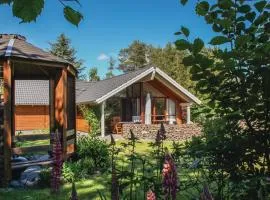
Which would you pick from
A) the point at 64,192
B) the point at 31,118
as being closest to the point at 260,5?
the point at 64,192

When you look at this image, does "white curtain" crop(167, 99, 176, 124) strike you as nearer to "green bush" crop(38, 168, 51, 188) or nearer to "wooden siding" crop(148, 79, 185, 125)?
"wooden siding" crop(148, 79, 185, 125)

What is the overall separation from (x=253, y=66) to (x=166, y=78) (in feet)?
83.6

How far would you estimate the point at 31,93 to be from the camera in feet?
122

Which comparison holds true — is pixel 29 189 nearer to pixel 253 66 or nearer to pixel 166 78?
pixel 253 66

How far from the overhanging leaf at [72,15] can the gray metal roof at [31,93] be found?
114ft

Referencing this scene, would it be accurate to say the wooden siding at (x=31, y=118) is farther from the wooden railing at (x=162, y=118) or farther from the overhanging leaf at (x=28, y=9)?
the overhanging leaf at (x=28, y=9)

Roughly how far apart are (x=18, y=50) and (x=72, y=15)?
967 centimetres

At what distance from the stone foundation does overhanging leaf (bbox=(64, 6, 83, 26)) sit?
23.2 metres

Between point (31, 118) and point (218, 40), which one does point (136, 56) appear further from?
point (218, 40)

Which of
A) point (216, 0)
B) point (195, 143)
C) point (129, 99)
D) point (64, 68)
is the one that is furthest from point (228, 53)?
point (129, 99)

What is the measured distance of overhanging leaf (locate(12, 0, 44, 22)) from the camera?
1611mm

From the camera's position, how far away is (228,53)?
288 cm

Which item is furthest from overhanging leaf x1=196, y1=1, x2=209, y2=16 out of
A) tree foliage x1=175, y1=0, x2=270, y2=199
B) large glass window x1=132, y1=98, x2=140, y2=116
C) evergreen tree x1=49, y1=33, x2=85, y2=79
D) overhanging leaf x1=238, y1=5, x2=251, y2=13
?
evergreen tree x1=49, y1=33, x2=85, y2=79

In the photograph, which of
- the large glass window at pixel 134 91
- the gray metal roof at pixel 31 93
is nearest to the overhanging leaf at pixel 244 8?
the large glass window at pixel 134 91
